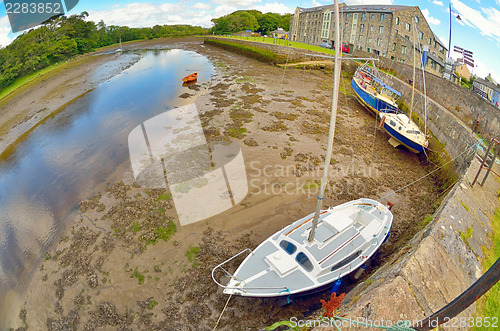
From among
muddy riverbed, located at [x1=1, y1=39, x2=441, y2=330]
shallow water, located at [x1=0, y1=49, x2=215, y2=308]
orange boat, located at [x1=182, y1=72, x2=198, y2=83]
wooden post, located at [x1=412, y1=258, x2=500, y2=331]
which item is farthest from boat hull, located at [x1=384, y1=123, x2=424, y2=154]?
orange boat, located at [x1=182, y1=72, x2=198, y2=83]

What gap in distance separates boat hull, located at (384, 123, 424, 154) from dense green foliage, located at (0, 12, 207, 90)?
46.7m

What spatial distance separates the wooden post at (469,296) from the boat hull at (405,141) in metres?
16.5

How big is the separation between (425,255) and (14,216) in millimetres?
18577

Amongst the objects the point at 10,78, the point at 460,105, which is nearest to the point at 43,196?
the point at 460,105

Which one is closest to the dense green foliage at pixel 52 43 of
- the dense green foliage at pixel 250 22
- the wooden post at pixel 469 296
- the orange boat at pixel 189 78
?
the orange boat at pixel 189 78

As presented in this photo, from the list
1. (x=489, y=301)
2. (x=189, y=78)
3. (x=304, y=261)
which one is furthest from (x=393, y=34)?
(x=304, y=261)

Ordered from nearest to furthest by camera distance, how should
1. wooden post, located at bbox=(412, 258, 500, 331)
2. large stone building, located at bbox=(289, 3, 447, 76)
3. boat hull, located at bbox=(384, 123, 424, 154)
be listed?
1. wooden post, located at bbox=(412, 258, 500, 331)
2. boat hull, located at bbox=(384, 123, 424, 154)
3. large stone building, located at bbox=(289, 3, 447, 76)

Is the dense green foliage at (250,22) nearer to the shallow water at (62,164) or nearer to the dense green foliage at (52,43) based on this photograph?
the dense green foliage at (52,43)

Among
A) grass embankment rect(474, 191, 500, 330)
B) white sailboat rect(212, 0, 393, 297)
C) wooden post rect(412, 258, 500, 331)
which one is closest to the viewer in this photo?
wooden post rect(412, 258, 500, 331)

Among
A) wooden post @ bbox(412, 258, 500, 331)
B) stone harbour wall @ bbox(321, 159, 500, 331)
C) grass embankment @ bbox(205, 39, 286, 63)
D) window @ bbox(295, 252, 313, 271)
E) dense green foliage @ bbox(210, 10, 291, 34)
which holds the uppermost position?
dense green foliage @ bbox(210, 10, 291, 34)

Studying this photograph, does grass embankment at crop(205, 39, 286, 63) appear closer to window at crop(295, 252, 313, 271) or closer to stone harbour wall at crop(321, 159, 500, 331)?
stone harbour wall at crop(321, 159, 500, 331)

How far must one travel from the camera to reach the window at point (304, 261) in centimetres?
893

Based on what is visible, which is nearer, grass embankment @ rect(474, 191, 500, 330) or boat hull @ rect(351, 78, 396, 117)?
grass embankment @ rect(474, 191, 500, 330)

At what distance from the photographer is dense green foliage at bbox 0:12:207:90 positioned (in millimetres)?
39031
